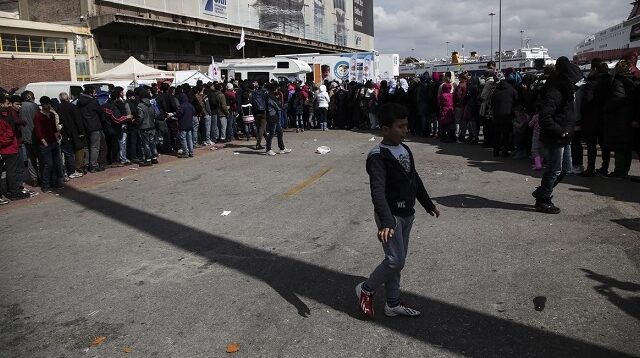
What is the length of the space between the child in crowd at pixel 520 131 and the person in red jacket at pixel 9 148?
9.92 meters

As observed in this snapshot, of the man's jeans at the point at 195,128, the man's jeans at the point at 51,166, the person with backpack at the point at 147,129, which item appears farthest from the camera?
the man's jeans at the point at 195,128

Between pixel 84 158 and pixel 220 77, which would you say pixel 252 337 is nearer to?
pixel 84 158

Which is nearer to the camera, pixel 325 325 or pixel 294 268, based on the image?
pixel 325 325

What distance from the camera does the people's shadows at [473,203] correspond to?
7340mm

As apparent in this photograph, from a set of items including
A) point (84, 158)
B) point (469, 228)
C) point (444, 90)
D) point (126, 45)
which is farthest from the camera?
point (126, 45)

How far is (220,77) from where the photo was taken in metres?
26.5

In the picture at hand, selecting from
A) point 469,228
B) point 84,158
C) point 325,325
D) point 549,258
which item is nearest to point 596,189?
point 469,228

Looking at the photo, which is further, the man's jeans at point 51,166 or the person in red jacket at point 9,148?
the man's jeans at point 51,166

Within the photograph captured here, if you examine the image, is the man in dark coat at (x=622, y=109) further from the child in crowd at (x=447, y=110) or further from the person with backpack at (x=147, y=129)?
the person with backpack at (x=147, y=129)

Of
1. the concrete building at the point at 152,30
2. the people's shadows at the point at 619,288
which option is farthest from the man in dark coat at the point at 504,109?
the concrete building at the point at 152,30

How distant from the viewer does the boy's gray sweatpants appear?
3873 mm

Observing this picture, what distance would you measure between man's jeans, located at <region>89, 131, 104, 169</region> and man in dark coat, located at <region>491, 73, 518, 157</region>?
29.4 feet

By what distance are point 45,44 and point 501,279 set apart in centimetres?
2832

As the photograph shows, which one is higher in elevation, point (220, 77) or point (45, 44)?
point (45, 44)
